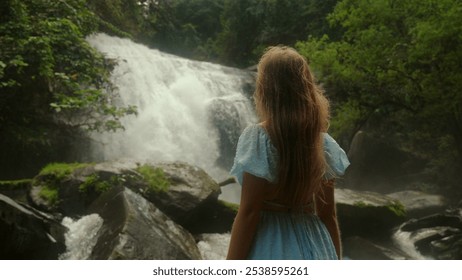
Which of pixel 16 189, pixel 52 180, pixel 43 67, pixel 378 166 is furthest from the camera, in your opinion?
pixel 378 166

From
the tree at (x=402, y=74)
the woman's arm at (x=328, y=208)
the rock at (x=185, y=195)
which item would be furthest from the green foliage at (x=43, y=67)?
the tree at (x=402, y=74)

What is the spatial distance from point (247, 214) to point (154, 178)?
147 inches

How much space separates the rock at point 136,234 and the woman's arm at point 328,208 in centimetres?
190

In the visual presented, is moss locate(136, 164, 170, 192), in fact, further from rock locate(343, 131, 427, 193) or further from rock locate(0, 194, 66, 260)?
rock locate(343, 131, 427, 193)

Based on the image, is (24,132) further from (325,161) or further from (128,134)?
(325,161)

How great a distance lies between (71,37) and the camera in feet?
14.5

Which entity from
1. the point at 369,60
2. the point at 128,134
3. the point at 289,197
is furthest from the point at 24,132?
the point at 369,60

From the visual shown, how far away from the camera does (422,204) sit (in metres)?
6.83

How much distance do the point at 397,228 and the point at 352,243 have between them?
0.87 meters

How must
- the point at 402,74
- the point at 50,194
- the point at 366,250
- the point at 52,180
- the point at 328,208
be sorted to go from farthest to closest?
the point at 402,74 < the point at 366,250 < the point at 52,180 < the point at 50,194 < the point at 328,208

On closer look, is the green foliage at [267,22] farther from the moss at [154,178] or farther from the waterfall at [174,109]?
the moss at [154,178]

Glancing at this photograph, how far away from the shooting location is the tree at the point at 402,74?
257 inches

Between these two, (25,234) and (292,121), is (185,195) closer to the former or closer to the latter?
(25,234)

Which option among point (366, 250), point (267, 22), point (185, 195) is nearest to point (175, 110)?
point (267, 22)
